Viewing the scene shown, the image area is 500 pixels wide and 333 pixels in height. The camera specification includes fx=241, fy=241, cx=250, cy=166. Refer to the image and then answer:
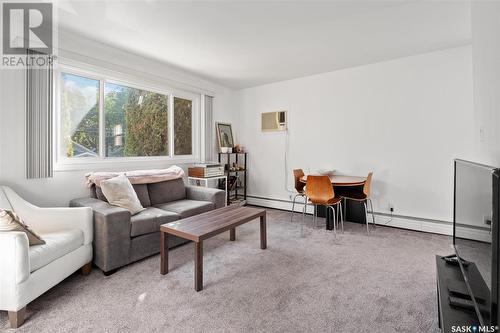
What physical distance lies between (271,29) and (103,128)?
8.08ft

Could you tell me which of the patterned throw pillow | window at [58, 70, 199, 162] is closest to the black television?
the patterned throw pillow

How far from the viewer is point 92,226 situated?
7.36 ft

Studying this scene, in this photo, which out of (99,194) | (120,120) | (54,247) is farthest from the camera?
(120,120)

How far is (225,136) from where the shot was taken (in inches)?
196

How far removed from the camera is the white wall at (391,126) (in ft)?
10.4

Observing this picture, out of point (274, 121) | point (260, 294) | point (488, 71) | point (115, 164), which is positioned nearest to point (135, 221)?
point (115, 164)

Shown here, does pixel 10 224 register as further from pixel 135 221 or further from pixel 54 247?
pixel 135 221

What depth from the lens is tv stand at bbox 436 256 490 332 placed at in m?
1.04

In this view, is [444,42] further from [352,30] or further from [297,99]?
[297,99]

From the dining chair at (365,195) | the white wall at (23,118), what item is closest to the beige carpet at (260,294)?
the dining chair at (365,195)

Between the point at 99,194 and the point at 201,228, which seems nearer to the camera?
the point at 201,228

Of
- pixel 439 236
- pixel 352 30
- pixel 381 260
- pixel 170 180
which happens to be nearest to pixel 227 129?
pixel 170 180

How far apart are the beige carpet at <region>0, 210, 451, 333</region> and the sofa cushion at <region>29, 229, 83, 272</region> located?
1.03ft

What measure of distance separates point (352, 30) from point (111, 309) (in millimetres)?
3426
